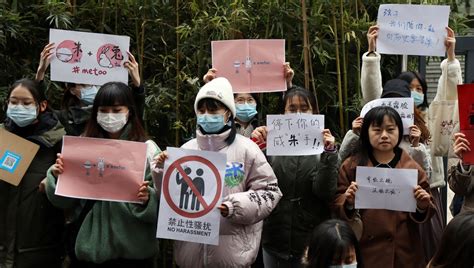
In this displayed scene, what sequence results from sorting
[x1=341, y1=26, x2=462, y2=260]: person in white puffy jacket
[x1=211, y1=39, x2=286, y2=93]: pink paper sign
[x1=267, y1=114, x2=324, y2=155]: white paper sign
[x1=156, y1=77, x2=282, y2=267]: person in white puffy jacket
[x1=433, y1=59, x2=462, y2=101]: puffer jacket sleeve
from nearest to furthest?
[x1=156, y1=77, x2=282, y2=267]: person in white puffy jacket
[x1=267, y1=114, x2=324, y2=155]: white paper sign
[x1=341, y1=26, x2=462, y2=260]: person in white puffy jacket
[x1=433, y1=59, x2=462, y2=101]: puffer jacket sleeve
[x1=211, y1=39, x2=286, y2=93]: pink paper sign

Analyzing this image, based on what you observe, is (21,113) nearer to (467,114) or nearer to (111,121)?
(111,121)

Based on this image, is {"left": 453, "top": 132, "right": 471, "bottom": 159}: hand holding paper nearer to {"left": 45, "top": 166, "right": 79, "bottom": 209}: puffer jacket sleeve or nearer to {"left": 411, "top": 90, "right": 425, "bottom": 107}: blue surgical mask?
{"left": 411, "top": 90, "right": 425, "bottom": 107}: blue surgical mask

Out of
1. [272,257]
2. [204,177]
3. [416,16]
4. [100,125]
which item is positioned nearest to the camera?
[204,177]

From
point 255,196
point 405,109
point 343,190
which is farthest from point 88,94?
point 405,109

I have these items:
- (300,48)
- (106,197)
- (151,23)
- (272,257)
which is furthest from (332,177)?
(151,23)

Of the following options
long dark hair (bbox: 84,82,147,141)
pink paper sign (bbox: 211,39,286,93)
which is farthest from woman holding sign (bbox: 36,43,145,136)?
pink paper sign (bbox: 211,39,286,93)

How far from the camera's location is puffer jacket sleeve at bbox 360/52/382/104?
4.68m

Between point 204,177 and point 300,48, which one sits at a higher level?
point 300,48

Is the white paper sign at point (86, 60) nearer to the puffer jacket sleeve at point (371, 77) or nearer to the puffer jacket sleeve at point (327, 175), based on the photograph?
the puffer jacket sleeve at point (327, 175)

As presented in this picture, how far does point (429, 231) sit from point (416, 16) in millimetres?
1560

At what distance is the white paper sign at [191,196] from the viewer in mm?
3645

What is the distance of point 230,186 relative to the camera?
12.5ft

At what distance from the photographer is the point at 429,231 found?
4.45 m

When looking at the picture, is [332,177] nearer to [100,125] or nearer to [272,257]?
[272,257]
